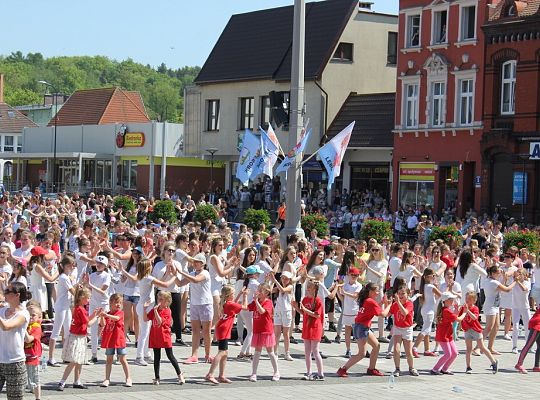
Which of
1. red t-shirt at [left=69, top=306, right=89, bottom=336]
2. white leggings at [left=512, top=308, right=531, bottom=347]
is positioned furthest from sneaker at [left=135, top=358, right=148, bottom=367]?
white leggings at [left=512, top=308, right=531, bottom=347]

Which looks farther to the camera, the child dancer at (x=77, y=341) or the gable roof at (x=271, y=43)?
the gable roof at (x=271, y=43)

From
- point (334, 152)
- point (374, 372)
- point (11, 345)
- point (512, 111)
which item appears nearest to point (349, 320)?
point (374, 372)

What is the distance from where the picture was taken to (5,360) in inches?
442

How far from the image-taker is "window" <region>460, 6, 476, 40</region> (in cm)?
4294

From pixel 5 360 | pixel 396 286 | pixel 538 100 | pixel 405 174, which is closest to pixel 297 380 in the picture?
pixel 396 286

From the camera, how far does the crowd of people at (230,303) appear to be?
14.3 metres

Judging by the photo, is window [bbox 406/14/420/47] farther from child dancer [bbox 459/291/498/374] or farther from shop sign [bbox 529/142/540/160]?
child dancer [bbox 459/291/498/374]

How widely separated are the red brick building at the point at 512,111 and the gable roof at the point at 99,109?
128ft

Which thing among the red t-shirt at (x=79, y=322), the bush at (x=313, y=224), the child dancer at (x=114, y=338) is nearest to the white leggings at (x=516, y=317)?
the child dancer at (x=114, y=338)

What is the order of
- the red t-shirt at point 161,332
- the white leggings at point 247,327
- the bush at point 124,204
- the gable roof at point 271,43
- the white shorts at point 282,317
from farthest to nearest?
the gable roof at point 271,43, the bush at point 124,204, the white leggings at point 247,327, the white shorts at point 282,317, the red t-shirt at point 161,332

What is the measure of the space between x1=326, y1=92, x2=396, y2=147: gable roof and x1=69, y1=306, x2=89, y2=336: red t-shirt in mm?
34064

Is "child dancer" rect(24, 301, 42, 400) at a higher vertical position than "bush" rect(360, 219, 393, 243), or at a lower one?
lower

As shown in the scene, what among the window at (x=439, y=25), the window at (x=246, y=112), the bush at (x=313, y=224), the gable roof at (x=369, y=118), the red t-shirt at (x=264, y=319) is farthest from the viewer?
the window at (x=246, y=112)

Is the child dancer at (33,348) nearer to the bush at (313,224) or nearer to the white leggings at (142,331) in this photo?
the white leggings at (142,331)
